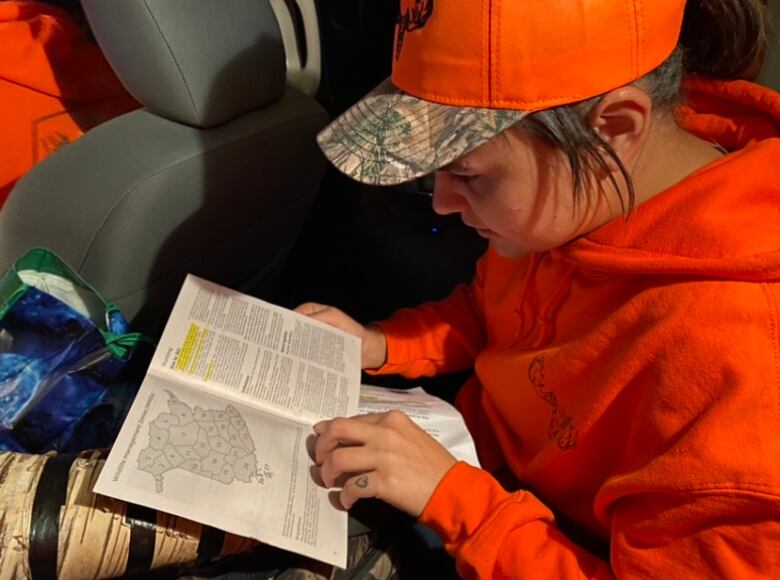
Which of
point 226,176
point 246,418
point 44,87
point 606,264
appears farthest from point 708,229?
point 44,87

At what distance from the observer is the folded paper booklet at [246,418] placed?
68 cm

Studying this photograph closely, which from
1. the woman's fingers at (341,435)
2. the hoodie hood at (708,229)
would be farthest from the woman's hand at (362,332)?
the hoodie hood at (708,229)

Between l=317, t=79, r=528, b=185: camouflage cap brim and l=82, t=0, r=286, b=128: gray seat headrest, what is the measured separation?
384 millimetres

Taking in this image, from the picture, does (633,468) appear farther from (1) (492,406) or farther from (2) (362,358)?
(2) (362,358)

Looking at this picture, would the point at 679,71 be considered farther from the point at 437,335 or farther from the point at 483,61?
the point at 437,335

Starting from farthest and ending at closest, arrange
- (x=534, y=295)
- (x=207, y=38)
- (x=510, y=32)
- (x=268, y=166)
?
(x=268, y=166), (x=207, y=38), (x=534, y=295), (x=510, y=32)

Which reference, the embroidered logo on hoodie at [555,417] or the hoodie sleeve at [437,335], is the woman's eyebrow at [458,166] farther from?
the hoodie sleeve at [437,335]

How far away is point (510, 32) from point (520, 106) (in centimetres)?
6

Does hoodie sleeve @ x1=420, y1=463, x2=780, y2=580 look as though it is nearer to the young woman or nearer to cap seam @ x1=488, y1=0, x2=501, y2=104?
the young woman

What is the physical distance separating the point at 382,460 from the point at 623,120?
0.37 metres

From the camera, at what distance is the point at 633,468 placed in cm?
67

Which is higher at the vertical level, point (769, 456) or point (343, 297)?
point (769, 456)

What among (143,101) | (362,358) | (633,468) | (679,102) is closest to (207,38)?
(143,101)

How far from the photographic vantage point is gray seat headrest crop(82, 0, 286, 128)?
0.95m
